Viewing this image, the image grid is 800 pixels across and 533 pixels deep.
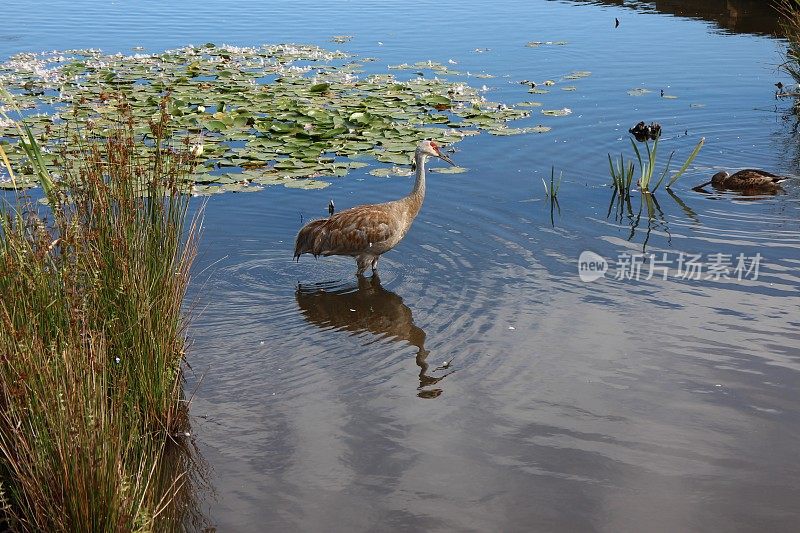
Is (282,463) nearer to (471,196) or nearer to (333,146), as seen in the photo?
(471,196)

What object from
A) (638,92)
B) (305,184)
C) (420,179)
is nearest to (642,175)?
(420,179)

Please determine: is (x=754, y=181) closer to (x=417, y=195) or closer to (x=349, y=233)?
(x=417, y=195)

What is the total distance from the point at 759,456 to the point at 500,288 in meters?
3.72

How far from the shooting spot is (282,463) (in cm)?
711

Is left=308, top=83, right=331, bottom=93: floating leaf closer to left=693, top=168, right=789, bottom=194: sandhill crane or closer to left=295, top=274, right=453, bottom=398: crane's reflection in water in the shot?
left=295, top=274, right=453, bottom=398: crane's reflection in water

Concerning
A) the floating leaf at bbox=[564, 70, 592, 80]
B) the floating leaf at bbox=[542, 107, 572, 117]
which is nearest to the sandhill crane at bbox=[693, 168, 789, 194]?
the floating leaf at bbox=[542, 107, 572, 117]

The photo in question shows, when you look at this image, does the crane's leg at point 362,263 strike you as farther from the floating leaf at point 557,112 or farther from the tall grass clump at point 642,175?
the floating leaf at point 557,112

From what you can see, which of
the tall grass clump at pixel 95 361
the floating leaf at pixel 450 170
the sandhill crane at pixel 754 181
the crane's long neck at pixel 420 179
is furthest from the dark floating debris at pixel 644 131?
the tall grass clump at pixel 95 361

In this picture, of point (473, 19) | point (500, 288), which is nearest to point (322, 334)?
point (500, 288)

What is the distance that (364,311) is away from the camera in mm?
10203

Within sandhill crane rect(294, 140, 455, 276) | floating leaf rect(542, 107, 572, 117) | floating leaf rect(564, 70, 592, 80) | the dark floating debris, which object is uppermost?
floating leaf rect(564, 70, 592, 80)

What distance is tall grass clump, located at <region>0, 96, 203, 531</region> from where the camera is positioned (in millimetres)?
5309

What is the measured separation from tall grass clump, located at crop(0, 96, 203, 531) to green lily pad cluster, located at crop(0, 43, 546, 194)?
488 centimetres

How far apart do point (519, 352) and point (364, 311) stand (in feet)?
6.54
